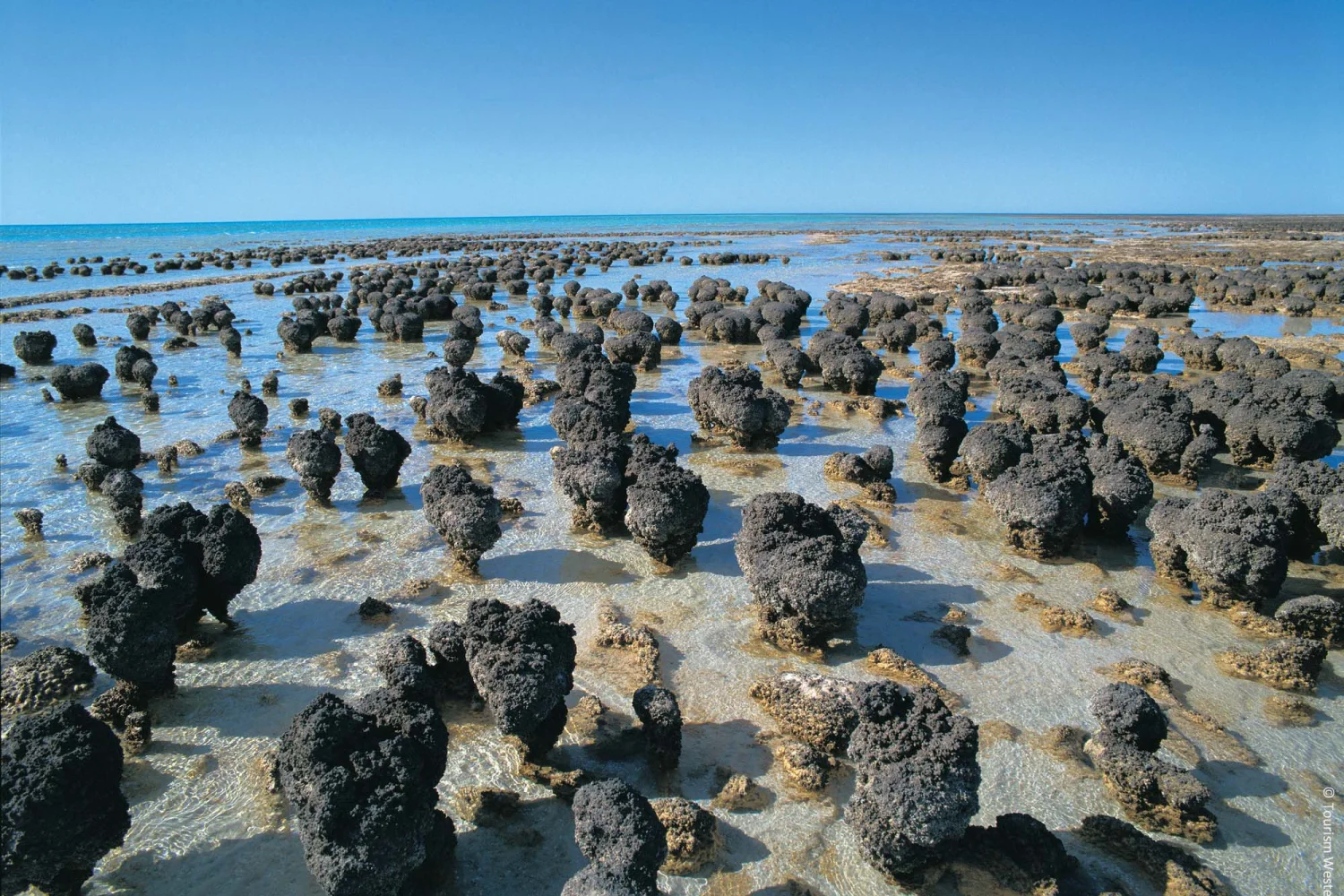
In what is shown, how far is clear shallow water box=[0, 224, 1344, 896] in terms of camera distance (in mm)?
6086

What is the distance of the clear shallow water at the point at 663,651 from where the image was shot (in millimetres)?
6086

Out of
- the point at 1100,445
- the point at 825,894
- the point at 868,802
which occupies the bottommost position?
the point at 825,894

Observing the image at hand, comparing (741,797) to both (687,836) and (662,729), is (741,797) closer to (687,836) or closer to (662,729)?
(687,836)

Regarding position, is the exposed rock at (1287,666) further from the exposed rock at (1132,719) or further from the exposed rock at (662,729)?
the exposed rock at (662,729)

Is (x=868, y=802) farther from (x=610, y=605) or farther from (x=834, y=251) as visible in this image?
(x=834, y=251)

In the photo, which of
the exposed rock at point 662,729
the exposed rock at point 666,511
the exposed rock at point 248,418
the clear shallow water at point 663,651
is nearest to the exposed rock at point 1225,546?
the clear shallow water at point 663,651

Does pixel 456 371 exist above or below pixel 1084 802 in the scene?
above

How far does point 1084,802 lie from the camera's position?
6.61 meters

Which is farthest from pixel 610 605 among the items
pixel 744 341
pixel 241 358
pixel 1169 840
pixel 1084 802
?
pixel 241 358

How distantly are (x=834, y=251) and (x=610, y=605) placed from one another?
70053mm

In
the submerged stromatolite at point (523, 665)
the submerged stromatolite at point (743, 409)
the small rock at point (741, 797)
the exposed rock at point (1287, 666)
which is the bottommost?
the small rock at point (741, 797)

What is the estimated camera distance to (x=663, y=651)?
875 centimetres

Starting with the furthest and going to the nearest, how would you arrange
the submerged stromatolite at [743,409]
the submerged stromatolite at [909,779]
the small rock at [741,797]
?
the submerged stromatolite at [743,409] → the small rock at [741,797] → the submerged stromatolite at [909,779]

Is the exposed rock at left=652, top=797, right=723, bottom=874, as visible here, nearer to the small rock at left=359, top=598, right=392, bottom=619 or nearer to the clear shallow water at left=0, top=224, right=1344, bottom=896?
the clear shallow water at left=0, top=224, right=1344, bottom=896
